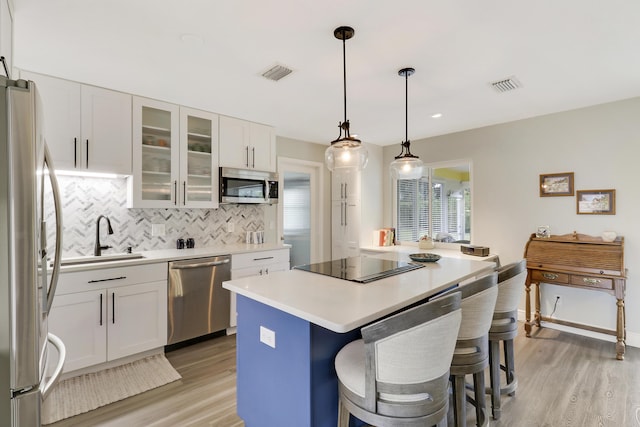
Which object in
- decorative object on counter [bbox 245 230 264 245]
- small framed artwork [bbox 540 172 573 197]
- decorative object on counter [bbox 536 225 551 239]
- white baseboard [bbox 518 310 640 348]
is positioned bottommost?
white baseboard [bbox 518 310 640 348]

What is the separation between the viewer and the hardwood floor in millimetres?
2062

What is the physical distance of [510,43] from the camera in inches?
83.1

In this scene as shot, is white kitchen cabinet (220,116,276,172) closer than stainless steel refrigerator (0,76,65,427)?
No

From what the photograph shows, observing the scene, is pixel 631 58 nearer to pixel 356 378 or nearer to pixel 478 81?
pixel 478 81

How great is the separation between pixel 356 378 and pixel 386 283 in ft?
2.13

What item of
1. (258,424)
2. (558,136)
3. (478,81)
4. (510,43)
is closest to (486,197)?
(558,136)

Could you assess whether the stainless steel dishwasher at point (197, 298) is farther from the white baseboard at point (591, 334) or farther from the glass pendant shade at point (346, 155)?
the white baseboard at point (591, 334)

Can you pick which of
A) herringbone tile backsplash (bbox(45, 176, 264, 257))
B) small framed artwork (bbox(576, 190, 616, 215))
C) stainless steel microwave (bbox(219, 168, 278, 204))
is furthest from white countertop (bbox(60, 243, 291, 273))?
small framed artwork (bbox(576, 190, 616, 215))

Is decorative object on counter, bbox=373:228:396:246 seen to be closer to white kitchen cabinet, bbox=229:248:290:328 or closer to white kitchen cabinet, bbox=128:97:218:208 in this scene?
white kitchen cabinet, bbox=229:248:290:328

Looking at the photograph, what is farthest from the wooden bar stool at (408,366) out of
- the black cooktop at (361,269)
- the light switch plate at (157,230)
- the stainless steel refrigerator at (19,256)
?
the light switch plate at (157,230)

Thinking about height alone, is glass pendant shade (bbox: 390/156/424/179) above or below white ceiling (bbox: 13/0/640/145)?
below

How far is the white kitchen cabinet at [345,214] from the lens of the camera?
4941mm

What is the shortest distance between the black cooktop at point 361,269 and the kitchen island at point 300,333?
9 cm

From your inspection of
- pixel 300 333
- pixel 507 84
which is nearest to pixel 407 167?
pixel 507 84
